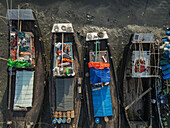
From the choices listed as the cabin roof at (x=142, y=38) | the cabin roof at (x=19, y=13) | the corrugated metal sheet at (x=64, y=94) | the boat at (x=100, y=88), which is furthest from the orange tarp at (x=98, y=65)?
the cabin roof at (x=19, y=13)

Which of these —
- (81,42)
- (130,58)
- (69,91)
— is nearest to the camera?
(69,91)

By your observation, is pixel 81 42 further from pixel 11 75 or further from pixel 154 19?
pixel 154 19

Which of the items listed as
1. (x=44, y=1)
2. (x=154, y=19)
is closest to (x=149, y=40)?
(x=154, y=19)

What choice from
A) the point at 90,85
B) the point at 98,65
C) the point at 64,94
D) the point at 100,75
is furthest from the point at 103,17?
the point at 64,94

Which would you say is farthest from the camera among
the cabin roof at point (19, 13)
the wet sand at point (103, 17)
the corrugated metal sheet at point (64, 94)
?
the wet sand at point (103, 17)

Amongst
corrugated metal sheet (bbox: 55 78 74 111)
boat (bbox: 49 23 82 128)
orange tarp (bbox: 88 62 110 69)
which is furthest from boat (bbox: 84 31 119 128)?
corrugated metal sheet (bbox: 55 78 74 111)

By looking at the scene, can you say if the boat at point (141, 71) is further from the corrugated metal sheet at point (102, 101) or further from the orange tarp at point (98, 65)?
the orange tarp at point (98, 65)

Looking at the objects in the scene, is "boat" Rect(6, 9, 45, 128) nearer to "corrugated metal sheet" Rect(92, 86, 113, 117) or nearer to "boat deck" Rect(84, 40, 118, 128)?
"boat deck" Rect(84, 40, 118, 128)
